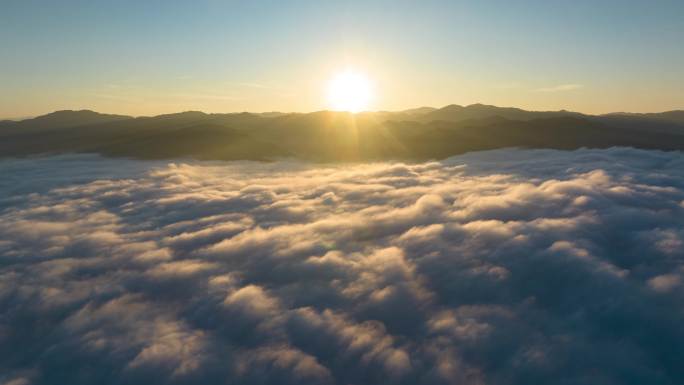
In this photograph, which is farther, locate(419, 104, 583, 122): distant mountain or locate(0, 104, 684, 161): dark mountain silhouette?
locate(419, 104, 583, 122): distant mountain

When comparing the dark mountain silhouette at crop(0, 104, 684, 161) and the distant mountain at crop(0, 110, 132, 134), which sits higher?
the distant mountain at crop(0, 110, 132, 134)

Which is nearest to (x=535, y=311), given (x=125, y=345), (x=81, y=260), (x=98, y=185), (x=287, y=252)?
(x=287, y=252)

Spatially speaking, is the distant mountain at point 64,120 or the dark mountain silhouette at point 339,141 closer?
the dark mountain silhouette at point 339,141

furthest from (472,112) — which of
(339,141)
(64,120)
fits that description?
(64,120)

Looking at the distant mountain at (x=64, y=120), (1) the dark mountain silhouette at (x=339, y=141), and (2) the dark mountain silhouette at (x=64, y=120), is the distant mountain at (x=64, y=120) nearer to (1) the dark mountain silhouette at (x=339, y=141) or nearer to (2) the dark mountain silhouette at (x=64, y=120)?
(2) the dark mountain silhouette at (x=64, y=120)

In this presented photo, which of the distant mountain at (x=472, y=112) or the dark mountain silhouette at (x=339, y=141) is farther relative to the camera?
the distant mountain at (x=472, y=112)

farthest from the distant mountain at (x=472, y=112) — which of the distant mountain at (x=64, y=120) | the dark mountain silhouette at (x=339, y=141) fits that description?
the distant mountain at (x=64, y=120)

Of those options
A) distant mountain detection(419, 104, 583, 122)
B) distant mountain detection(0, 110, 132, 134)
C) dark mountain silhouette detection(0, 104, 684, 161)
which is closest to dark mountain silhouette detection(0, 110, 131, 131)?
distant mountain detection(0, 110, 132, 134)

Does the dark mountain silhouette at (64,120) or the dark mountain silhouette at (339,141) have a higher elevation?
the dark mountain silhouette at (64,120)

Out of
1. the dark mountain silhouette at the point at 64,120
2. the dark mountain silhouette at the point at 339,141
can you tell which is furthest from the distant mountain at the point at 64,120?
the dark mountain silhouette at the point at 339,141

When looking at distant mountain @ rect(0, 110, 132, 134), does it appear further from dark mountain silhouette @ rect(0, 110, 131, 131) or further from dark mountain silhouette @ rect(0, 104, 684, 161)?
dark mountain silhouette @ rect(0, 104, 684, 161)

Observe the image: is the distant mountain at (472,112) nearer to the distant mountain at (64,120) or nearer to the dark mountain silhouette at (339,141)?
the dark mountain silhouette at (339,141)

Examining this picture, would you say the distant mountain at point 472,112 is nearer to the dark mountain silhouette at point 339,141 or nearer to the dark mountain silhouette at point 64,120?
the dark mountain silhouette at point 339,141
